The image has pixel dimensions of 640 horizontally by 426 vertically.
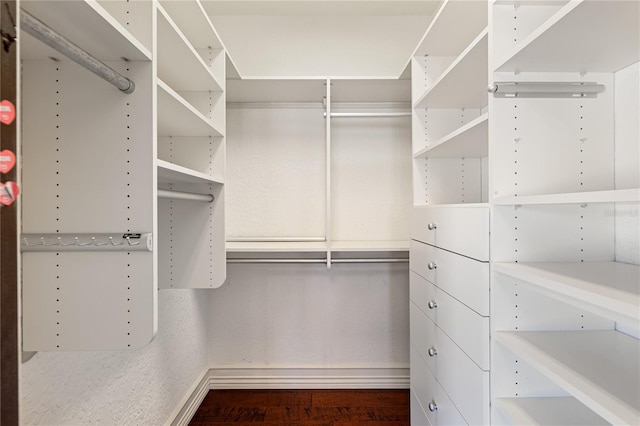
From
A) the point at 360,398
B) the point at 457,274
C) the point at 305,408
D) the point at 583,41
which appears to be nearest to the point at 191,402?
the point at 305,408

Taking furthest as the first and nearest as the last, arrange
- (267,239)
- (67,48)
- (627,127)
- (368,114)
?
(267,239), (368,114), (627,127), (67,48)

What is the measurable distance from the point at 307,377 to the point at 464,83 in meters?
1.94

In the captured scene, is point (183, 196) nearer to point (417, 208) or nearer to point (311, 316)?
point (417, 208)

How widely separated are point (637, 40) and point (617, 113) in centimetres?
21

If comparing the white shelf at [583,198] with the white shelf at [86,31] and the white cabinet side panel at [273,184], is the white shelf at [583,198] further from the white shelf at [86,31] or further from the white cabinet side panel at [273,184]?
the white cabinet side panel at [273,184]

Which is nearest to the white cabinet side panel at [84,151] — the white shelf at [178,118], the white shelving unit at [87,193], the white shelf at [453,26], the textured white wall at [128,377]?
the white shelving unit at [87,193]

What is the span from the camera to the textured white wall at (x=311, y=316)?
6.58ft

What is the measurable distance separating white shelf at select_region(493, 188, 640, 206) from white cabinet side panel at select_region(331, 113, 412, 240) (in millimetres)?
1140

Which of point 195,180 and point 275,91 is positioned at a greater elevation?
point 275,91

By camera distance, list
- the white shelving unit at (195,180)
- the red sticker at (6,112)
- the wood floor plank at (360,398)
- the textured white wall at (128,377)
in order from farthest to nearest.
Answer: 1. the wood floor plank at (360,398)
2. the white shelving unit at (195,180)
3. the textured white wall at (128,377)
4. the red sticker at (6,112)

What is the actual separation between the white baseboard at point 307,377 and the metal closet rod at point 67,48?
1.84 m

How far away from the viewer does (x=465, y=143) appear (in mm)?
1294

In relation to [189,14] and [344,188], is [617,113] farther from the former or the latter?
[189,14]

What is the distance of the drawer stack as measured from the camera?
3.01ft
